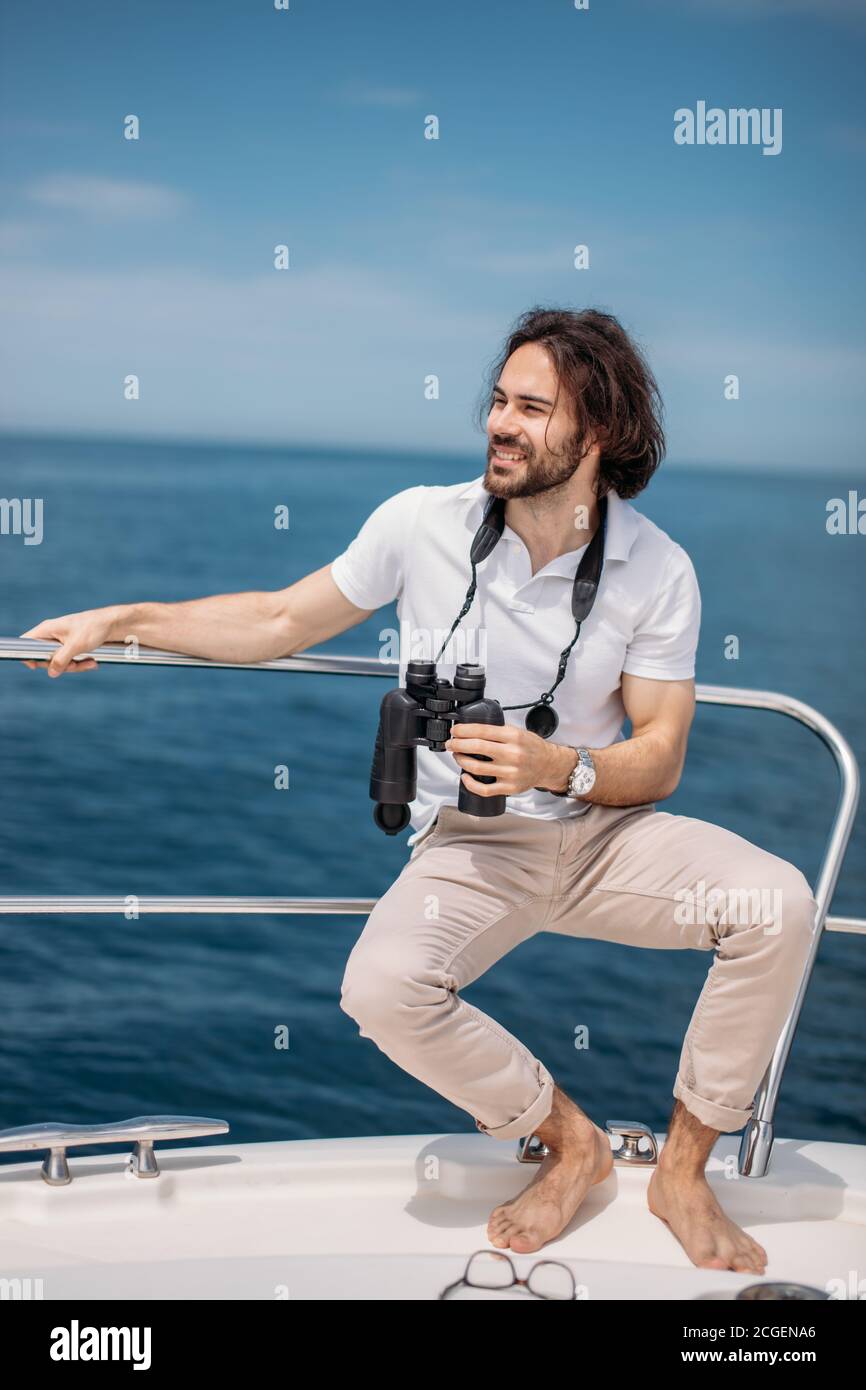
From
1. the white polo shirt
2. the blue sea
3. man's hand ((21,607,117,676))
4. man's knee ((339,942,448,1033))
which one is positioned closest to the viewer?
man's knee ((339,942,448,1033))

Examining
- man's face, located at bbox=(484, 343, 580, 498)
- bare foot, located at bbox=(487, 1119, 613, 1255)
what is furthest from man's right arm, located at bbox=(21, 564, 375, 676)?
bare foot, located at bbox=(487, 1119, 613, 1255)

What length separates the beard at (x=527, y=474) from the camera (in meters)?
2.18

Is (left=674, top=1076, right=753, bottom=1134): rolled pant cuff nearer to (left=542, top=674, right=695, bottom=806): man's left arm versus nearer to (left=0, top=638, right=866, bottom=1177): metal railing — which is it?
(left=0, top=638, right=866, bottom=1177): metal railing

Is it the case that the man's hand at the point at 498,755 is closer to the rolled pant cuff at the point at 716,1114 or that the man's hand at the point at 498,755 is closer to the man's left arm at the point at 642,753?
the man's left arm at the point at 642,753

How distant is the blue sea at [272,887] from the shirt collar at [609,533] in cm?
18

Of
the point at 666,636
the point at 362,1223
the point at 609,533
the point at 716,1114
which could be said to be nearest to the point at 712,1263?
the point at 716,1114

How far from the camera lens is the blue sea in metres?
5.52

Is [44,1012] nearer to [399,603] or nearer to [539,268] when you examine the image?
[399,603]

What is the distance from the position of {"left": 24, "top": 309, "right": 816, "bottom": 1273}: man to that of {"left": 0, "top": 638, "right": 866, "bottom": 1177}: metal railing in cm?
4

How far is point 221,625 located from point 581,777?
1.91 ft

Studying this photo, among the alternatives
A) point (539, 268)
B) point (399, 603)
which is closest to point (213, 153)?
point (539, 268)

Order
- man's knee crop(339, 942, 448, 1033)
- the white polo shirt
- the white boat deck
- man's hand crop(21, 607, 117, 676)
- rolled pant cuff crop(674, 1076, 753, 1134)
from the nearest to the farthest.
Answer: the white boat deck < man's knee crop(339, 942, 448, 1033) < rolled pant cuff crop(674, 1076, 753, 1134) < man's hand crop(21, 607, 117, 676) < the white polo shirt

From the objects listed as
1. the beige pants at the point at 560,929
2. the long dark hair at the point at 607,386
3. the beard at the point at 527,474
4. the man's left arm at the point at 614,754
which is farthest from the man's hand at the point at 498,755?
the long dark hair at the point at 607,386

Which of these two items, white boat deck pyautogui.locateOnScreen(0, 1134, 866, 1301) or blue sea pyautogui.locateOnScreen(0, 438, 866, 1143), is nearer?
white boat deck pyautogui.locateOnScreen(0, 1134, 866, 1301)
